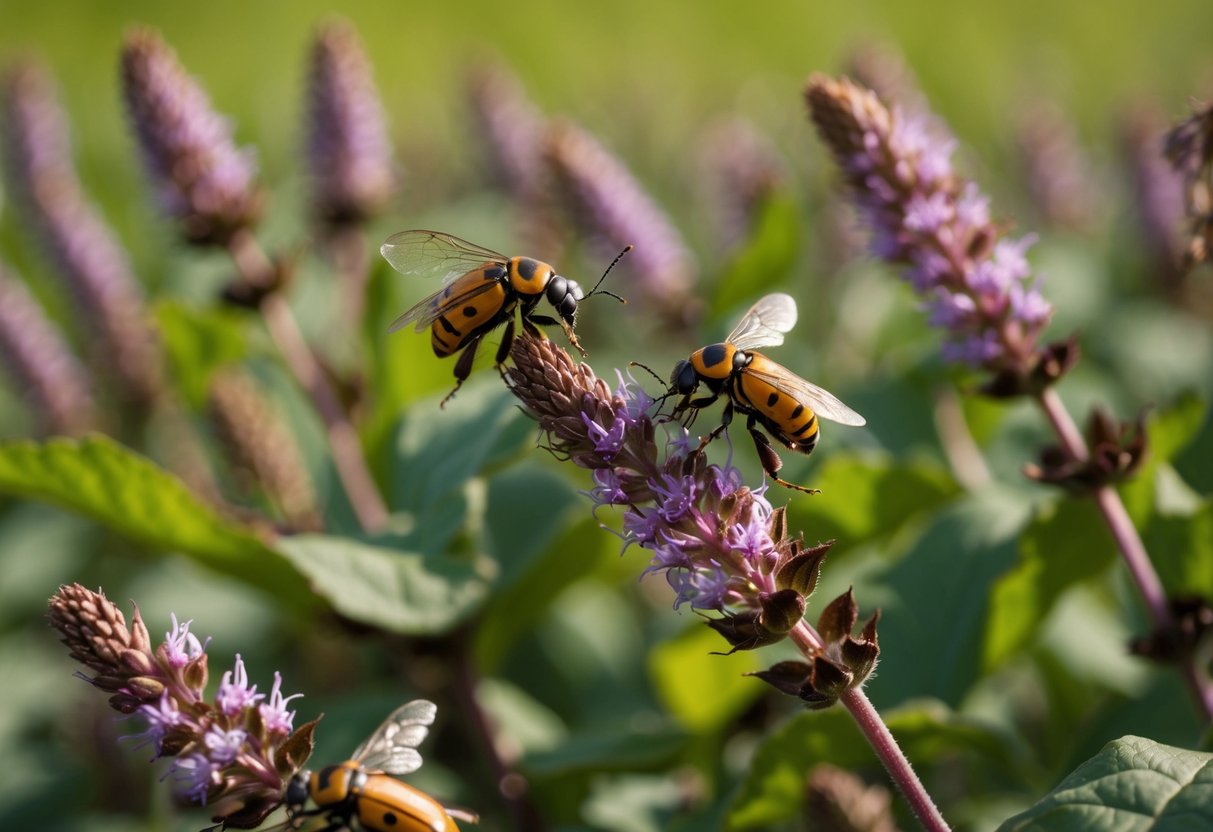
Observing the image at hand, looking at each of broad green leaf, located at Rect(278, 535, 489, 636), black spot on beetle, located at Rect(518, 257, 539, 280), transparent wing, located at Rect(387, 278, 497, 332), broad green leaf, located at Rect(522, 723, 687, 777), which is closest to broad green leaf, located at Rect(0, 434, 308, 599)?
broad green leaf, located at Rect(278, 535, 489, 636)

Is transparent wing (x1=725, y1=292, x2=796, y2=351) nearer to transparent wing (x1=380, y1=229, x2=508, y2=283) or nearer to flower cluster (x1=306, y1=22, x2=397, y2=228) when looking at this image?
transparent wing (x1=380, y1=229, x2=508, y2=283)

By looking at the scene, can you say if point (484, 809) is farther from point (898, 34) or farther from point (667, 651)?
point (898, 34)

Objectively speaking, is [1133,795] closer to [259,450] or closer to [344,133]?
[259,450]

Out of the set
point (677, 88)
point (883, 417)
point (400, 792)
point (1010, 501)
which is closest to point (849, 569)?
point (1010, 501)

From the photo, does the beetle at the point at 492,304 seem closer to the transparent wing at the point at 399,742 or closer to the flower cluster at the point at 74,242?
the transparent wing at the point at 399,742

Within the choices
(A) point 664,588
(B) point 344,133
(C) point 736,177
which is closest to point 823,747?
(A) point 664,588

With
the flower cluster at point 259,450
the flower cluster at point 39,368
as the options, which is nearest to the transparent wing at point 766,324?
the flower cluster at point 259,450
